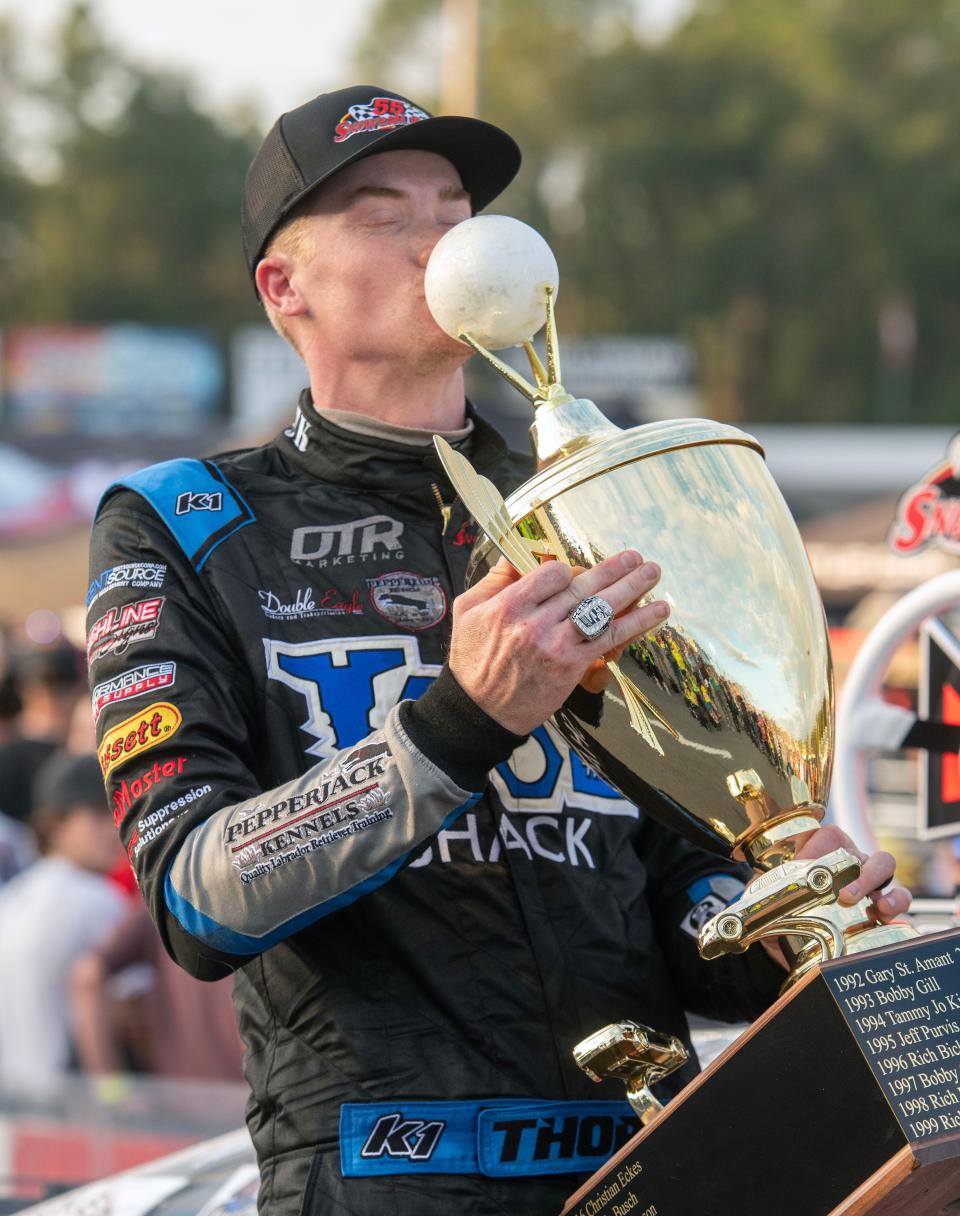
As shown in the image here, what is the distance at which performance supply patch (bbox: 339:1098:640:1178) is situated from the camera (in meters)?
1.67

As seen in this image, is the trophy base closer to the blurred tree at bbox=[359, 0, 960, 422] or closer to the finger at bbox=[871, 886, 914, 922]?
the finger at bbox=[871, 886, 914, 922]

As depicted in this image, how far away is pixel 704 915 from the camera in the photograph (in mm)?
1941

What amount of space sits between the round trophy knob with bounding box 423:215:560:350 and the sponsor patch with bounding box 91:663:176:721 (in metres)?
0.46

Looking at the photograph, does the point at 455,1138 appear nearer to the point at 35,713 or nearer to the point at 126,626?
the point at 126,626

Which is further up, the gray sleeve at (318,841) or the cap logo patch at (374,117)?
the cap logo patch at (374,117)

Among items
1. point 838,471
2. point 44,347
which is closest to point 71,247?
point 44,347

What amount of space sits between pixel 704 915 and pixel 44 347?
126 ft

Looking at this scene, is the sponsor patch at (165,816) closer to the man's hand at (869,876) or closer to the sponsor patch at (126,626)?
the sponsor patch at (126,626)

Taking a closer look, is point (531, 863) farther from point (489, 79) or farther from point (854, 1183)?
point (489, 79)

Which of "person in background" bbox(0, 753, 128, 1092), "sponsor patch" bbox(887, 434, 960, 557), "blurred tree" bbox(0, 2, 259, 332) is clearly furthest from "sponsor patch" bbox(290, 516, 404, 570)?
"blurred tree" bbox(0, 2, 259, 332)

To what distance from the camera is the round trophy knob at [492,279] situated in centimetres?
170

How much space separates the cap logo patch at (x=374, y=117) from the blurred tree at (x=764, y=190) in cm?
4369

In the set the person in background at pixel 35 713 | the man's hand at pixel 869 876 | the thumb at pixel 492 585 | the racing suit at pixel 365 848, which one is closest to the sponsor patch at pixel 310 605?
the racing suit at pixel 365 848

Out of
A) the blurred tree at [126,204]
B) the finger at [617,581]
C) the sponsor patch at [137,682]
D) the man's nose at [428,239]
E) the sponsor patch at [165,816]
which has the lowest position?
the sponsor patch at [165,816]
